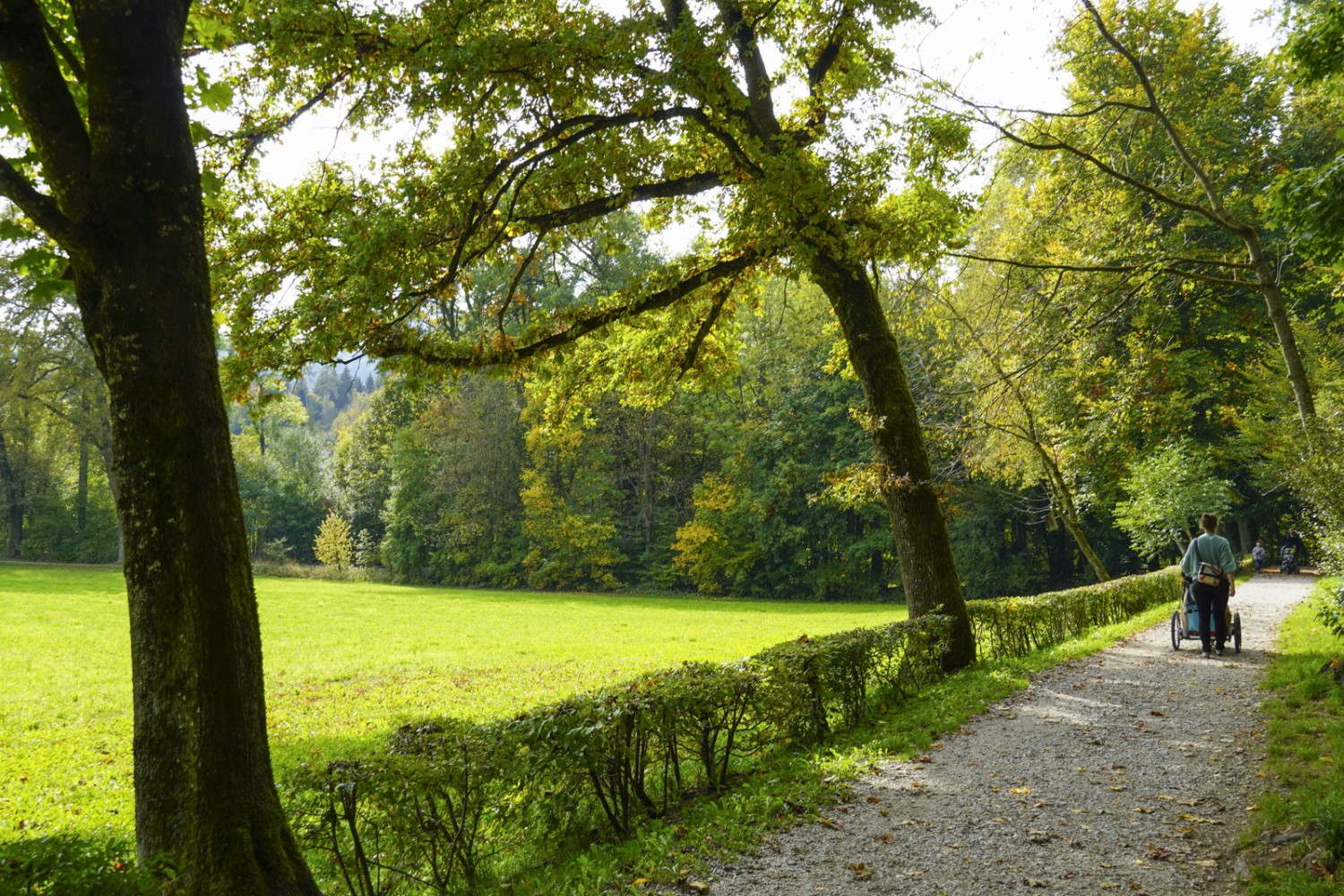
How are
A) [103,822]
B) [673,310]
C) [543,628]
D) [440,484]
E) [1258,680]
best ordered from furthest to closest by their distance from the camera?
[440,484] → [543,628] → [673,310] → [1258,680] → [103,822]

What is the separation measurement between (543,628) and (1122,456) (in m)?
18.9

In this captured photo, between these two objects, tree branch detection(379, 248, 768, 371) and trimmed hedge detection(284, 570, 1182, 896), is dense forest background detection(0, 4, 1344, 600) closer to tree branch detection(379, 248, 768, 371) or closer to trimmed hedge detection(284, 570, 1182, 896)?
tree branch detection(379, 248, 768, 371)

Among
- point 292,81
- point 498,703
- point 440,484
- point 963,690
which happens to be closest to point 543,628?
point 498,703

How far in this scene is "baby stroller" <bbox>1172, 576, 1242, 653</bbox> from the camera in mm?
10016

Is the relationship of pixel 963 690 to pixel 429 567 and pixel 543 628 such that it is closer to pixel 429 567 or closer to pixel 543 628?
pixel 543 628

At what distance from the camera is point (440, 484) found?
4028 cm

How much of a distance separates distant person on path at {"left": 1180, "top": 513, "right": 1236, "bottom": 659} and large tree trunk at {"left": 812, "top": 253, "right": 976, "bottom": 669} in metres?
3.11

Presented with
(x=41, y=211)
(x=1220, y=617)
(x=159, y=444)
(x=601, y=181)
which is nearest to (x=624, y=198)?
(x=601, y=181)

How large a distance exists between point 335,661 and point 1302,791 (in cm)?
1559

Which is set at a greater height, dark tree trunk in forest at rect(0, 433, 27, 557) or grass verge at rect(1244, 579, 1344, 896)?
dark tree trunk in forest at rect(0, 433, 27, 557)

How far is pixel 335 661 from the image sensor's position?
15.6 metres

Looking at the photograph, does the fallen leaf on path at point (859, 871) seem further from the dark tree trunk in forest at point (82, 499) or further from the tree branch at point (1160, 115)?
the dark tree trunk in forest at point (82, 499)

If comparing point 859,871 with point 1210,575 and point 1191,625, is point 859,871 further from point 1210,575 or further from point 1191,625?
point 1191,625

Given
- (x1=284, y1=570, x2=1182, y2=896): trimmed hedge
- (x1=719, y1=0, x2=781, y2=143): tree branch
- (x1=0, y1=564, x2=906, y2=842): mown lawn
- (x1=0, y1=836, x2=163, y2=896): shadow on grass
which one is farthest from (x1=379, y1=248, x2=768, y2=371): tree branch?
(x1=0, y1=836, x2=163, y2=896): shadow on grass
